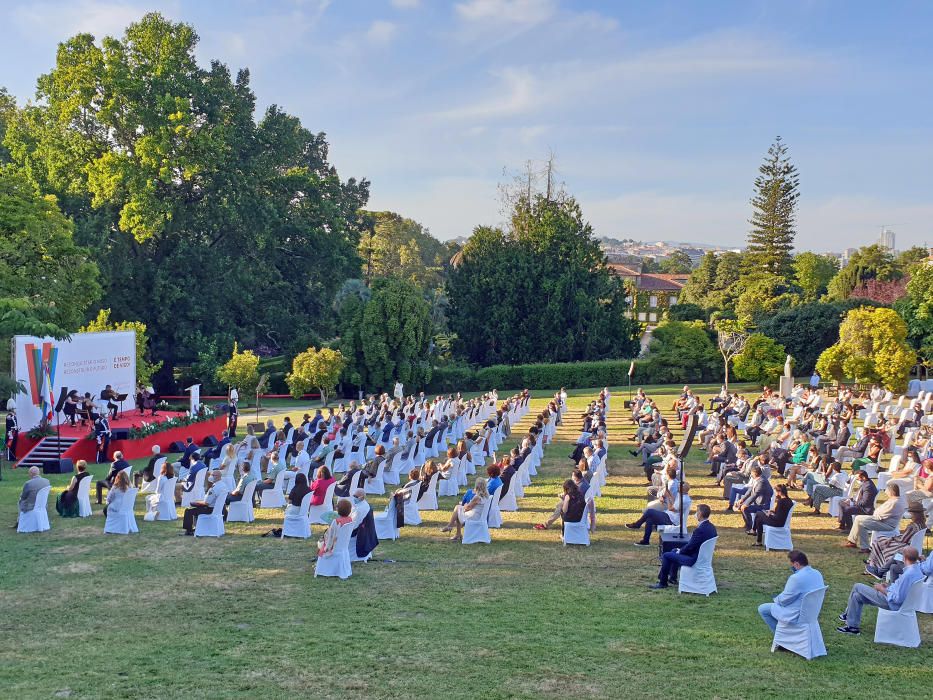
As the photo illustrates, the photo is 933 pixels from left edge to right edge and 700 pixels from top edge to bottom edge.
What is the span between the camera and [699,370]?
154 ft

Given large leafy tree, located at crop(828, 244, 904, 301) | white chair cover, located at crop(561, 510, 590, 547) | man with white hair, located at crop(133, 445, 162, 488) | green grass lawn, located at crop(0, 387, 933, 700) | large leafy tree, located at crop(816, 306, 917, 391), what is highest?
large leafy tree, located at crop(828, 244, 904, 301)

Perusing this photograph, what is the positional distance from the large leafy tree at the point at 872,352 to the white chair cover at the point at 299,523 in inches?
1187

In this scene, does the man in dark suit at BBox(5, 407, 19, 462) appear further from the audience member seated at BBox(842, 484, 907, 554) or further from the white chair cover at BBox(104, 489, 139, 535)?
the audience member seated at BBox(842, 484, 907, 554)

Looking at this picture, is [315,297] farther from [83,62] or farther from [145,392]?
[145,392]

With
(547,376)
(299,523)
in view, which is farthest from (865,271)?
(299,523)

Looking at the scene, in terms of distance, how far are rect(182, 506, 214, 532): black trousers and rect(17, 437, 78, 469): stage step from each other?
31.9ft

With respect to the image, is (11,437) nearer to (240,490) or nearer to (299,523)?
(240,490)

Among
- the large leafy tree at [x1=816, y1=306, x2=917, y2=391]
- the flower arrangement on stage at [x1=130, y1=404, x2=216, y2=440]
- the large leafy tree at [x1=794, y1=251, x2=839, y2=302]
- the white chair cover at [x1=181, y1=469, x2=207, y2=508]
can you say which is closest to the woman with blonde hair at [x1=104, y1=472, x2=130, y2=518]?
the white chair cover at [x1=181, y1=469, x2=207, y2=508]

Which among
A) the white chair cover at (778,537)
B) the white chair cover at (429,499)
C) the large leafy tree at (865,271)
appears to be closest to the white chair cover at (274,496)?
the white chair cover at (429,499)

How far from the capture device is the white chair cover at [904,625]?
342 inches

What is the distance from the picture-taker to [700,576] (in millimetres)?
10414

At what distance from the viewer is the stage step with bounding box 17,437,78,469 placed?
21261 millimetres

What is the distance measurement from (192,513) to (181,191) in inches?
1353

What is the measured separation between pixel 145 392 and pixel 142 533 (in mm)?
15678
